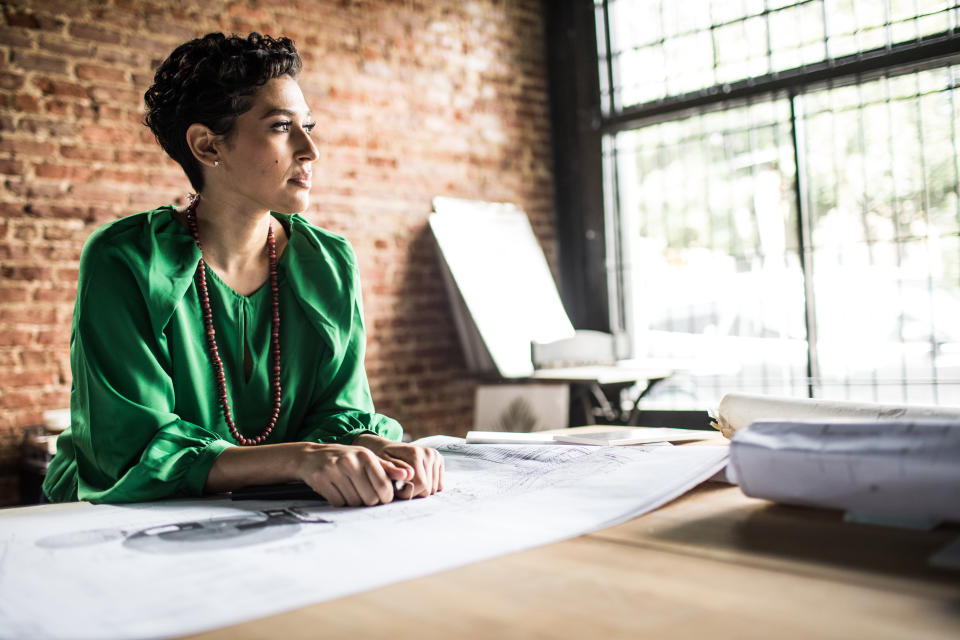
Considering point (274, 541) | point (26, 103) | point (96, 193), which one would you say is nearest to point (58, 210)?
point (96, 193)

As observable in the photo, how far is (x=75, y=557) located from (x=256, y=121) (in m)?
1.03

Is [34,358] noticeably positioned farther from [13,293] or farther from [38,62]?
[38,62]

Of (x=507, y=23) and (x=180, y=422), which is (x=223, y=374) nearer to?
(x=180, y=422)

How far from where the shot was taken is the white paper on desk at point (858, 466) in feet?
2.36

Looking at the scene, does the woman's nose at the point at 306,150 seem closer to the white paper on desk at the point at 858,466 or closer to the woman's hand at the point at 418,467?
the woman's hand at the point at 418,467

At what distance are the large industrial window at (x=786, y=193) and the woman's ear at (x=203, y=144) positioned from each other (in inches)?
112

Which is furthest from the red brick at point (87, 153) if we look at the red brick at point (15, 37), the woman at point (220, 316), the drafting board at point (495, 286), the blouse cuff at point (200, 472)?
the blouse cuff at point (200, 472)

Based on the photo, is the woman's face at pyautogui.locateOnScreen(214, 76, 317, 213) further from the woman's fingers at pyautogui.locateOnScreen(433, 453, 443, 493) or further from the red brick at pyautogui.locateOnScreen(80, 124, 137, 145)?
the red brick at pyautogui.locateOnScreen(80, 124, 137, 145)

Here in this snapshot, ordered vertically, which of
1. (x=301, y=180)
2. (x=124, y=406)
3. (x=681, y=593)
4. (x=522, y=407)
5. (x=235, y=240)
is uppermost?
(x=301, y=180)

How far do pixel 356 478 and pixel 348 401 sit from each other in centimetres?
59

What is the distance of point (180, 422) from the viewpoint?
50.4 inches

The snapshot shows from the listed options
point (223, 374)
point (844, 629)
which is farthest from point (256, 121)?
point (844, 629)

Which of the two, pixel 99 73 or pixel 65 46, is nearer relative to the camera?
pixel 65 46

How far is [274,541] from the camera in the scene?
2.64 feet
